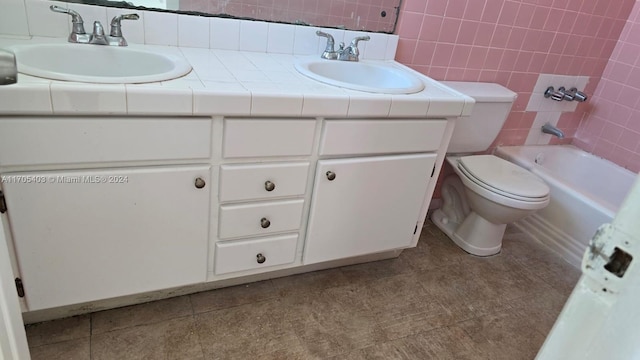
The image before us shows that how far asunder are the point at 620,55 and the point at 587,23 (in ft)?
1.17

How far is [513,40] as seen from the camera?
7.02 feet

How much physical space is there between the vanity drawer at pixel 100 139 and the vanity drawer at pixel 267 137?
0.07 m

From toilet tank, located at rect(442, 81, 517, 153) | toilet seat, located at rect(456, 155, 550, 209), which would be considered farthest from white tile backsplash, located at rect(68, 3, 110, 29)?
toilet seat, located at rect(456, 155, 550, 209)

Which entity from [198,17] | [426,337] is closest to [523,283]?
[426,337]

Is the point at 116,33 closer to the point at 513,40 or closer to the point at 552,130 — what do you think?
the point at 513,40

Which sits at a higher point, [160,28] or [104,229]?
[160,28]

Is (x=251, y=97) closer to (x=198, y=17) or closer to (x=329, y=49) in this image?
(x=198, y=17)

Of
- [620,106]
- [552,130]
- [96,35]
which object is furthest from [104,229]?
[620,106]

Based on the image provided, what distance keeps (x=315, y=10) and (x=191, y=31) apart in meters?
0.52

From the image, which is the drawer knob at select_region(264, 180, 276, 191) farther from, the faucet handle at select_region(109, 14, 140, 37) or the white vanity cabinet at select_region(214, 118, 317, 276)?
the faucet handle at select_region(109, 14, 140, 37)

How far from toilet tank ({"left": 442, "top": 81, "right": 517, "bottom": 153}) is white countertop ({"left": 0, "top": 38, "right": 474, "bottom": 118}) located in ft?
1.52

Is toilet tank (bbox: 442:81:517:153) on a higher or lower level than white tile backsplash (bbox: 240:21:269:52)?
lower

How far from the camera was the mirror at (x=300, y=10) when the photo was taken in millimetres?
1505

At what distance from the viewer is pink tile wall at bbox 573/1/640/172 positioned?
7.78ft
